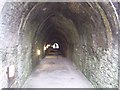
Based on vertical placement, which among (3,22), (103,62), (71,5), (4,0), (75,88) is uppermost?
(71,5)

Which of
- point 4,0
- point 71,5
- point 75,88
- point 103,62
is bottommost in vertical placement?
point 75,88

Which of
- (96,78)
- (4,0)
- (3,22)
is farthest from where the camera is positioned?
(96,78)

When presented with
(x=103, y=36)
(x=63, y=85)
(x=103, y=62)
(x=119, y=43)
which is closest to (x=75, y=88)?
(x=63, y=85)

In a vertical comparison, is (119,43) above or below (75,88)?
above

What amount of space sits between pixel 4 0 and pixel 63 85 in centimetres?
405

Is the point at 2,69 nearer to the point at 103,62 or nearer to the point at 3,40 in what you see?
the point at 3,40

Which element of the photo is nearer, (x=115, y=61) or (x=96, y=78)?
(x=115, y=61)

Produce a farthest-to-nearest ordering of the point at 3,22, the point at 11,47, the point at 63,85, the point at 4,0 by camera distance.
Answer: the point at 63,85 < the point at 11,47 < the point at 3,22 < the point at 4,0

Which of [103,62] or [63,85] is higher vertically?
[103,62]

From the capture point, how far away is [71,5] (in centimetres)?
698

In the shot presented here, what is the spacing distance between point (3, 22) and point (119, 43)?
2583 mm

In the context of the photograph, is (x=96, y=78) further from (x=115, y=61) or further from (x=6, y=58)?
(x=6, y=58)

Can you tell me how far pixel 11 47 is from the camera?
195 inches

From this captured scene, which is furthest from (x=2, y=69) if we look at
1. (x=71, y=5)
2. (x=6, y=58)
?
(x=71, y=5)
